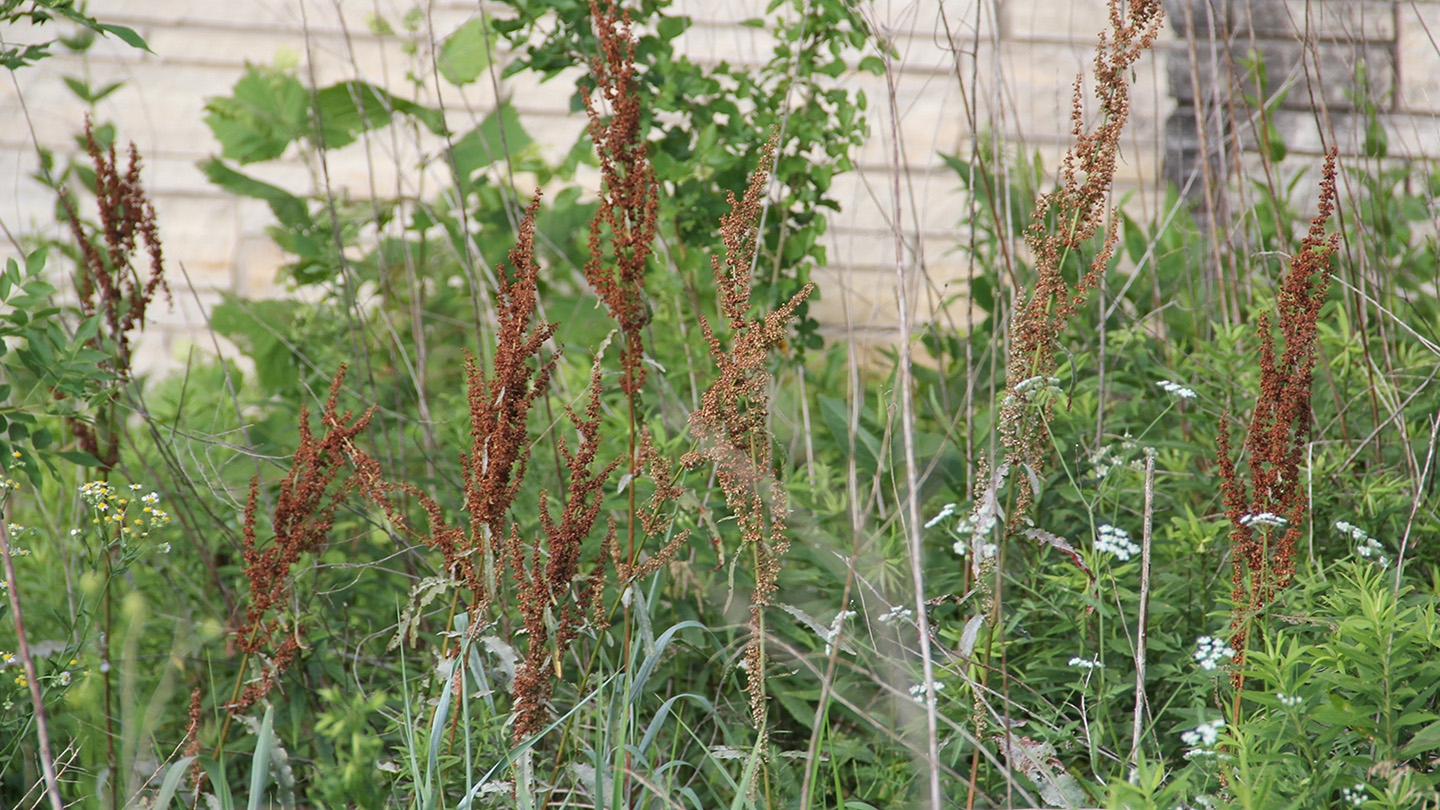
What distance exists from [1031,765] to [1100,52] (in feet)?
3.13

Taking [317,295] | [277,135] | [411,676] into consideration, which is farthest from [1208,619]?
[317,295]

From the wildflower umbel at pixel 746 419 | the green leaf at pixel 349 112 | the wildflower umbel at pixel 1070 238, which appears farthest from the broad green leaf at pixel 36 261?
the wildflower umbel at pixel 1070 238

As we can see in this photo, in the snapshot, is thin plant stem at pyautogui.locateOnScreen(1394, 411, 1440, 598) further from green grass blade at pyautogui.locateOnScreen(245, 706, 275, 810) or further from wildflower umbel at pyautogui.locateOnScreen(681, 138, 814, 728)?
green grass blade at pyautogui.locateOnScreen(245, 706, 275, 810)

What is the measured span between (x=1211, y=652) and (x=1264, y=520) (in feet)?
0.82

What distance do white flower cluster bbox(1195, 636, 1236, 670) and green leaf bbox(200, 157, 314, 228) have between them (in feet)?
7.50

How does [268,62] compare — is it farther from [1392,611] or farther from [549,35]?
[1392,611]

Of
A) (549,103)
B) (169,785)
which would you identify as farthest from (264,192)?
(169,785)

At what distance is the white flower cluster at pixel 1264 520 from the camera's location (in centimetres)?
131

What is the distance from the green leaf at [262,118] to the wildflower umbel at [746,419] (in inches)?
72.7

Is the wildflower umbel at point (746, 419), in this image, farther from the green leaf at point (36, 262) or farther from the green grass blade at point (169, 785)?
the green leaf at point (36, 262)

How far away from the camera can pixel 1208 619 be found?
5.81 ft

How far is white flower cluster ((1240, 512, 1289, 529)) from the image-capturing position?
4.31ft

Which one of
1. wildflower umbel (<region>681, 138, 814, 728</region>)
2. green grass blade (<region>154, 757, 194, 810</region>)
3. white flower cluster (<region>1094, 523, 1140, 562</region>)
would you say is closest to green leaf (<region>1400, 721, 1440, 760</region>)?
white flower cluster (<region>1094, 523, 1140, 562</region>)

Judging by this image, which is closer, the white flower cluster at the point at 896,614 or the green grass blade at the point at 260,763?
the green grass blade at the point at 260,763
